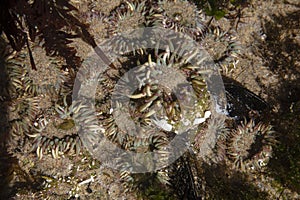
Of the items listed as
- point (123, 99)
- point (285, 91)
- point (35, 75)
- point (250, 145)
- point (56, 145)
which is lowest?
point (250, 145)

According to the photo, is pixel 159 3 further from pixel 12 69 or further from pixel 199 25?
pixel 12 69

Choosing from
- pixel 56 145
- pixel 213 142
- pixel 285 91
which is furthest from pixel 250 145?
pixel 56 145

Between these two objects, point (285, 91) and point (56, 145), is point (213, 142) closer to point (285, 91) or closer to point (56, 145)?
point (285, 91)

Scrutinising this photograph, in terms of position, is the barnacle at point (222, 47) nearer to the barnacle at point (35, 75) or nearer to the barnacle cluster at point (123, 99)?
the barnacle cluster at point (123, 99)

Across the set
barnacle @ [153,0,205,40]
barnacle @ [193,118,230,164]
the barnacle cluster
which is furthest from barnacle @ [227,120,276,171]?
barnacle @ [153,0,205,40]

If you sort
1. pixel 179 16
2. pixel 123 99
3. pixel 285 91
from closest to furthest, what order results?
pixel 123 99 < pixel 179 16 < pixel 285 91

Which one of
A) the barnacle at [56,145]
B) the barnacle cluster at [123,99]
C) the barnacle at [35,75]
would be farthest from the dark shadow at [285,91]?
the barnacle at [35,75]

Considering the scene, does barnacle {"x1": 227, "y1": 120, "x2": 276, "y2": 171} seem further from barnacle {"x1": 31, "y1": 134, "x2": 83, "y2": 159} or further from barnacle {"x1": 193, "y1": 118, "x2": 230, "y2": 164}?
barnacle {"x1": 31, "y1": 134, "x2": 83, "y2": 159}
